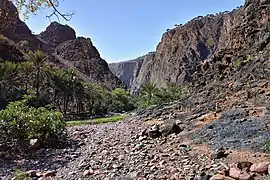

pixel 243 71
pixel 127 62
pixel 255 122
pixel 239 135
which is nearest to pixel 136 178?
pixel 239 135

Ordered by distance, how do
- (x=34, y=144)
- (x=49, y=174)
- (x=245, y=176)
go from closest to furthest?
(x=245, y=176) < (x=49, y=174) < (x=34, y=144)

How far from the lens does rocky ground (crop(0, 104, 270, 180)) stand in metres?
6.46

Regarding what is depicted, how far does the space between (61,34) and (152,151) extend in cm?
11507

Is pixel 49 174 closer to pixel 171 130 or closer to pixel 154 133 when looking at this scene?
pixel 154 133

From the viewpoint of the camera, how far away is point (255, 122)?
8.92 metres

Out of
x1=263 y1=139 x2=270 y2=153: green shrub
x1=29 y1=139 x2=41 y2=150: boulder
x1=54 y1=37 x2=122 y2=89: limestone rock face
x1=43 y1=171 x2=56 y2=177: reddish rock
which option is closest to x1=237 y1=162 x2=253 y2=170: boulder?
x1=263 y1=139 x2=270 y2=153: green shrub

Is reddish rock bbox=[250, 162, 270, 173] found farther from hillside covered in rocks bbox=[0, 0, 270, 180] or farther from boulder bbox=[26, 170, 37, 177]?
boulder bbox=[26, 170, 37, 177]

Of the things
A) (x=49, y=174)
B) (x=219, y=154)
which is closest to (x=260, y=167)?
(x=219, y=154)

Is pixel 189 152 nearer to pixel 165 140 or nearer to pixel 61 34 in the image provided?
pixel 165 140

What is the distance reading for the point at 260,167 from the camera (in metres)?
5.63

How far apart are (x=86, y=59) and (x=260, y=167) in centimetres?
9694

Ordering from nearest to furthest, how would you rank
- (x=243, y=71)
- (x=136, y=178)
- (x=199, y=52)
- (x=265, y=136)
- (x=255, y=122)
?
1. (x=136, y=178)
2. (x=265, y=136)
3. (x=255, y=122)
4. (x=243, y=71)
5. (x=199, y=52)

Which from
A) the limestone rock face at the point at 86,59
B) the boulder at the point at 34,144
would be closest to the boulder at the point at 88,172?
the boulder at the point at 34,144

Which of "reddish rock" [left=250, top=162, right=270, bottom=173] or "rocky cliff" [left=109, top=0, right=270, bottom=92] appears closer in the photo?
"reddish rock" [left=250, top=162, right=270, bottom=173]
